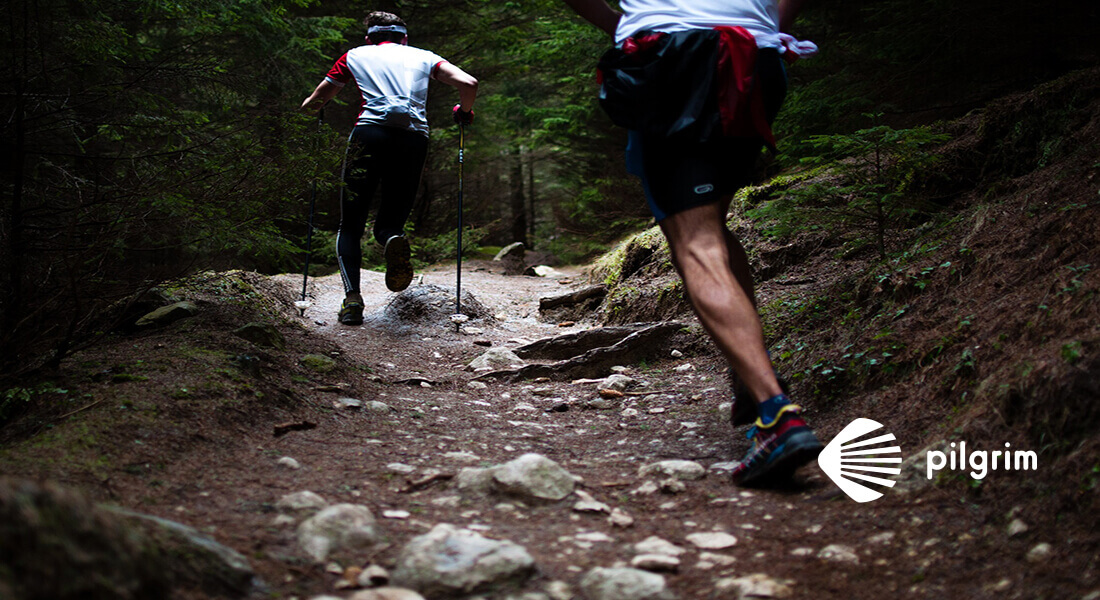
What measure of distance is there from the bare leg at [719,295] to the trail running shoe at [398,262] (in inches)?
146

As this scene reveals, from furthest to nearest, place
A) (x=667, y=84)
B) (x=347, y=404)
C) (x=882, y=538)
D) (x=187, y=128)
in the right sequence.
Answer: (x=187, y=128) < (x=347, y=404) < (x=667, y=84) < (x=882, y=538)

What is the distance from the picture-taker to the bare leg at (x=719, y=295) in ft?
7.07

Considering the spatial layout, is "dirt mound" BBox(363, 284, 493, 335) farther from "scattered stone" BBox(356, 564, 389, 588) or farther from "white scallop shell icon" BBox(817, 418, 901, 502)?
"scattered stone" BBox(356, 564, 389, 588)

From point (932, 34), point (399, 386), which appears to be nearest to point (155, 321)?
point (399, 386)

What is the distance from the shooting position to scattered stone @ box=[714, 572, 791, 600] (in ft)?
4.84

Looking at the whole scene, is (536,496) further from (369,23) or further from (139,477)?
(369,23)

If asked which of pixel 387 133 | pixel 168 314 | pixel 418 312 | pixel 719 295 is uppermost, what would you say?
pixel 387 133

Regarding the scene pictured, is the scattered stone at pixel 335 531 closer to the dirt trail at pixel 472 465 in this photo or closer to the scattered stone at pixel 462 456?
the dirt trail at pixel 472 465

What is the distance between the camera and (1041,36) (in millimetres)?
4555

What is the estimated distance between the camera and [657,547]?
1745 millimetres

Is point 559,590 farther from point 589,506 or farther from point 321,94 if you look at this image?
point 321,94

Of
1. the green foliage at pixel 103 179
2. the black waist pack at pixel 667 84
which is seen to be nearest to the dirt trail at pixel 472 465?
the green foliage at pixel 103 179

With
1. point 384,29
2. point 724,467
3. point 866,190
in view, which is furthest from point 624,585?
point 384,29

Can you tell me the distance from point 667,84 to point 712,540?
4.88ft
